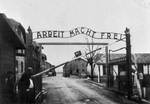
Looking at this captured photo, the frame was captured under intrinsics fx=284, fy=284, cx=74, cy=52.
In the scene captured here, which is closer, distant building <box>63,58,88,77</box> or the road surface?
the road surface

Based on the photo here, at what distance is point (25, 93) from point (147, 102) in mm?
6798

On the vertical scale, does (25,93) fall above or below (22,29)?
below

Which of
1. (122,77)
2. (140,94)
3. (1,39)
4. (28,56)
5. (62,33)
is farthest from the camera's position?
(122,77)

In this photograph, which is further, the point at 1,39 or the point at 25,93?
the point at 25,93

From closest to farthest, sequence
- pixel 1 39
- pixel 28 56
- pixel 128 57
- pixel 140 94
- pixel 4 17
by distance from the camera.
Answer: pixel 4 17 < pixel 1 39 < pixel 28 56 < pixel 140 94 < pixel 128 57

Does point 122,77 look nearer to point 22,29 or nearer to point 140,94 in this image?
point 140,94

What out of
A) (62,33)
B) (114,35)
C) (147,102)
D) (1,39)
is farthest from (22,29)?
(147,102)

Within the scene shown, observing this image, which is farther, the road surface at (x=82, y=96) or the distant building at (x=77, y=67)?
the distant building at (x=77, y=67)

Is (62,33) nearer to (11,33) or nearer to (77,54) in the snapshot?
(11,33)

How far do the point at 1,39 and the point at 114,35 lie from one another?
9.65 m

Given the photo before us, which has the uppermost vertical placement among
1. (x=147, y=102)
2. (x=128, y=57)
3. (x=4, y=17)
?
(x=4, y=17)

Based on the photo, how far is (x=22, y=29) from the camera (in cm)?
1812

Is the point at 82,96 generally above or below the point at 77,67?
below

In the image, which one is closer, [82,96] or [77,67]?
[82,96]
